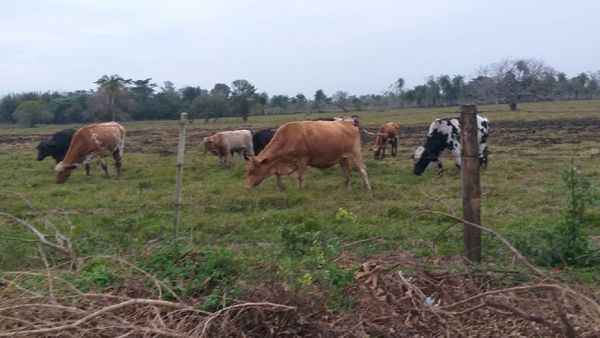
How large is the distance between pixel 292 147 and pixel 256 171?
0.92 meters

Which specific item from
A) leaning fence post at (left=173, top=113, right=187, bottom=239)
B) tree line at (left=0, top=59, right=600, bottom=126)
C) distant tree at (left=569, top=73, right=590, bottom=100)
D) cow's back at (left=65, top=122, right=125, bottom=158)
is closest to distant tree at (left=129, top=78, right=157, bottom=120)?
tree line at (left=0, top=59, right=600, bottom=126)

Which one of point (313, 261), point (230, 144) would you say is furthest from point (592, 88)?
point (313, 261)

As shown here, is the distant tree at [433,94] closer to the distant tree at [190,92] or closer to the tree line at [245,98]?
the tree line at [245,98]

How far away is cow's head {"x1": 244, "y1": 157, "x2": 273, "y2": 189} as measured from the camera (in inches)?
508

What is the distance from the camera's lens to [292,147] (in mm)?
13227

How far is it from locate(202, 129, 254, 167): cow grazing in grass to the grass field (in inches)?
41.2

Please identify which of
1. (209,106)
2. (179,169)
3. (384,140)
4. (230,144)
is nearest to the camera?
(179,169)

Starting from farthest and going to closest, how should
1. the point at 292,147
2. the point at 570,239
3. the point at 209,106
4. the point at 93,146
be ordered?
the point at 209,106 < the point at 93,146 < the point at 292,147 < the point at 570,239

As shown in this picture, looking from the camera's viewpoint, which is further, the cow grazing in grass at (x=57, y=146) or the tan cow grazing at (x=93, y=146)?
the cow grazing in grass at (x=57, y=146)

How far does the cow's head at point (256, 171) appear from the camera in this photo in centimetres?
1290

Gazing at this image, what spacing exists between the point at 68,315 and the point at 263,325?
4.50 feet

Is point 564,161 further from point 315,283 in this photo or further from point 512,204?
point 315,283

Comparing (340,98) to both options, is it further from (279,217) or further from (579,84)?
(279,217)

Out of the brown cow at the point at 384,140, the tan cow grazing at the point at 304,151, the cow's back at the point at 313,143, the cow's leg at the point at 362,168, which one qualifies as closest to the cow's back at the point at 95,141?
the tan cow grazing at the point at 304,151
